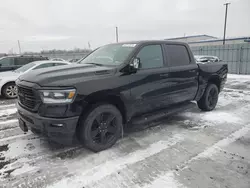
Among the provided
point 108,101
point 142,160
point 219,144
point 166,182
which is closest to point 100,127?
point 108,101

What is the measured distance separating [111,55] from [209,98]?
3345 millimetres

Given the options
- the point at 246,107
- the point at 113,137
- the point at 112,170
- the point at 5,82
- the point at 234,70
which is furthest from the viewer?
the point at 234,70

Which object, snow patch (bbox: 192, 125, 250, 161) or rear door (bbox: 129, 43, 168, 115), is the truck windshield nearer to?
rear door (bbox: 129, 43, 168, 115)

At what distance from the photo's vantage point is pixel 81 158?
316 centimetres

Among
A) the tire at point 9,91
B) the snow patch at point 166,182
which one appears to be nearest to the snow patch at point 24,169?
the snow patch at point 166,182

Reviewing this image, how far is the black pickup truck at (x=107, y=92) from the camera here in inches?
113

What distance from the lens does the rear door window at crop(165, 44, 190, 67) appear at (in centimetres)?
438

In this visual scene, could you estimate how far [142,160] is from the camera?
10.2 feet

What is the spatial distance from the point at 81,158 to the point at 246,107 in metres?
5.42

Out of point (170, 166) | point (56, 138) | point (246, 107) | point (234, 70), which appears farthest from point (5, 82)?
point (234, 70)

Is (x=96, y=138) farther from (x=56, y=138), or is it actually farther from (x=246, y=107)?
(x=246, y=107)

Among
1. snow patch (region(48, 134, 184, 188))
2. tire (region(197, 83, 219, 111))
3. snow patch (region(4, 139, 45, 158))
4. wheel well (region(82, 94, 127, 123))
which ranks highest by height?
wheel well (region(82, 94, 127, 123))

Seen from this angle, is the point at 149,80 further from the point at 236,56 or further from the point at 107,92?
the point at 236,56


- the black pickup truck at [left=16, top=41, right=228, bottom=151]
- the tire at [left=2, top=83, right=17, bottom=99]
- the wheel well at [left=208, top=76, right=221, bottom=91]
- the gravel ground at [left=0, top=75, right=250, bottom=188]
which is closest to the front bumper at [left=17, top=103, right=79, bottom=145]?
the black pickup truck at [left=16, top=41, right=228, bottom=151]
